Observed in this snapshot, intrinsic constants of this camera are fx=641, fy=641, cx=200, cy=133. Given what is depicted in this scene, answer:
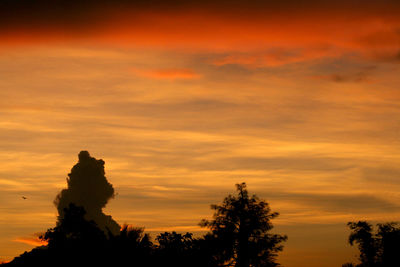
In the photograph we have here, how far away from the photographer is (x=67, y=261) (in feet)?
132

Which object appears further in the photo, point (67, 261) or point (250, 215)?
point (250, 215)

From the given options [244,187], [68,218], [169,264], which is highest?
[244,187]

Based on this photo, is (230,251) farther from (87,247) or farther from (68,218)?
(87,247)

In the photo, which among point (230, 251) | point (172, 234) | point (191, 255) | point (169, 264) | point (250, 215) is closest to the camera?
point (169, 264)

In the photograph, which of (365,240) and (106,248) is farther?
(365,240)

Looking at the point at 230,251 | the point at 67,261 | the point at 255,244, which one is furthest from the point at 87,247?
the point at 255,244

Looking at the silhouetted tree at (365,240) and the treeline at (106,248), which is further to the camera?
the silhouetted tree at (365,240)

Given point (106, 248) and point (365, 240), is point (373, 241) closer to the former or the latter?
point (365, 240)

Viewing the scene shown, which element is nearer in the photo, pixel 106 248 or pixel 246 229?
pixel 106 248

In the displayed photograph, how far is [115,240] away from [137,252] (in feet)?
5.09

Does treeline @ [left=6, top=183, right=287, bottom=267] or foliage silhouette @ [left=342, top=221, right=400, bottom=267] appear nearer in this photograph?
treeline @ [left=6, top=183, right=287, bottom=267]

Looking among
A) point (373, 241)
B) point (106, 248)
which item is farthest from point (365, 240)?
point (106, 248)

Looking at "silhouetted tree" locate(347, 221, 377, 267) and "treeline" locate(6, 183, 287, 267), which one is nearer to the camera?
"treeline" locate(6, 183, 287, 267)

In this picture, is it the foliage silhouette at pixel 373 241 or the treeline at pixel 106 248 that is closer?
the treeline at pixel 106 248
